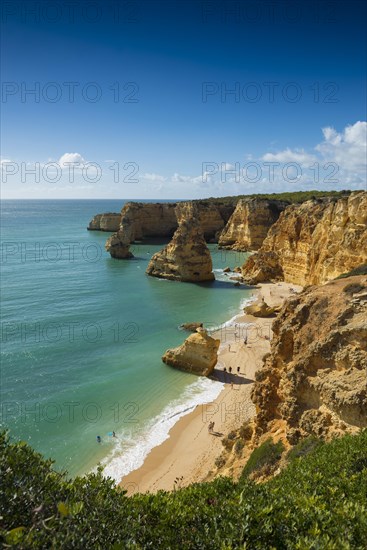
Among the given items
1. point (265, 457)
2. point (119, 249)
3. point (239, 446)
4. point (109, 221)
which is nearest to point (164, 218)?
point (109, 221)

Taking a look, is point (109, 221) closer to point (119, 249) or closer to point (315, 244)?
point (119, 249)

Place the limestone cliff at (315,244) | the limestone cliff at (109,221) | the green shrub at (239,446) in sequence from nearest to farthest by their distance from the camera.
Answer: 1. the green shrub at (239,446)
2. the limestone cliff at (315,244)
3. the limestone cliff at (109,221)

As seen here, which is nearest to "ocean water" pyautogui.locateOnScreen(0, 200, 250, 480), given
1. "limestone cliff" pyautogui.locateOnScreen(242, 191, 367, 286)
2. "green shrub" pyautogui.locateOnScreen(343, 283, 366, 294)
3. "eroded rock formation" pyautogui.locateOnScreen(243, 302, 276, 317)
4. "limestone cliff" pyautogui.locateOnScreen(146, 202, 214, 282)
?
"limestone cliff" pyautogui.locateOnScreen(146, 202, 214, 282)

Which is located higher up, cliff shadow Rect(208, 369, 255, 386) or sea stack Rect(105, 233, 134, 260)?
sea stack Rect(105, 233, 134, 260)

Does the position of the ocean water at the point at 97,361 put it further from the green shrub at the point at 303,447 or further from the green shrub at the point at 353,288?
the green shrub at the point at 353,288

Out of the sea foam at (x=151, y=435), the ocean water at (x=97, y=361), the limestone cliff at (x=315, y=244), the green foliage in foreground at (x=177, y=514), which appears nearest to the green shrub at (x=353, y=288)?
the green foliage in foreground at (x=177, y=514)

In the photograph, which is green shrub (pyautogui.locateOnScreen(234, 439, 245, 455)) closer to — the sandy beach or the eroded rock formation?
the sandy beach
